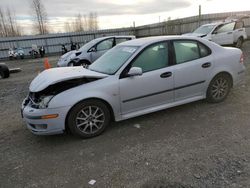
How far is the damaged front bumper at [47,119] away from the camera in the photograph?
11.8ft

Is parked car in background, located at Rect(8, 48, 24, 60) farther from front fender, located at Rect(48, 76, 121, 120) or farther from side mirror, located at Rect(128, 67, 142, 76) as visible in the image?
side mirror, located at Rect(128, 67, 142, 76)

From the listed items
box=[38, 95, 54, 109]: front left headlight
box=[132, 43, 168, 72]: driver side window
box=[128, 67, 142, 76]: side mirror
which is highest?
box=[132, 43, 168, 72]: driver side window

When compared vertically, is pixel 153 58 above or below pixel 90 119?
above

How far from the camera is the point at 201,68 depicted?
4633 millimetres

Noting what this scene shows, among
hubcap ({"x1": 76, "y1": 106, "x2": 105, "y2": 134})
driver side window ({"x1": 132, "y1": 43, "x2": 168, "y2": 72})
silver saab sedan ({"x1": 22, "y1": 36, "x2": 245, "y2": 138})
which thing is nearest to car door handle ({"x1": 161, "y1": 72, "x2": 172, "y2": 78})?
silver saab sedan ({"x1": 22, "y1": 36, "x2": 245, "y2": 138})

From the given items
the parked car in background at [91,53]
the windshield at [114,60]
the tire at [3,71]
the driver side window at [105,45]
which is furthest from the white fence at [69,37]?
the windshield at [114,60]

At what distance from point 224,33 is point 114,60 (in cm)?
1039

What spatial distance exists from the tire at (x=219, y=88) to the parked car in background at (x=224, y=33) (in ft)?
26.4

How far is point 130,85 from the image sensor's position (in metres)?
4.04

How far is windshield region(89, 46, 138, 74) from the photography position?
4.25 metres

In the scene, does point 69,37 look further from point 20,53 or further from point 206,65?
point 206,65

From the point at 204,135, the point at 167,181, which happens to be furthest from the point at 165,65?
the point at 167,181

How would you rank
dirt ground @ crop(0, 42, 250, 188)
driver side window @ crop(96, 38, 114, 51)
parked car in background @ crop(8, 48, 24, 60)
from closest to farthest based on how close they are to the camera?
1. dirt ground @ crop(0, 42, 250, 188)
2. driver side window @ crop(96, 38, 114, 51)
3. parked car in background @ crop(8, 48, 24, 60)

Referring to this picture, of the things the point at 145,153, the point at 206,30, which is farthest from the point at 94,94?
the point at 206,30
